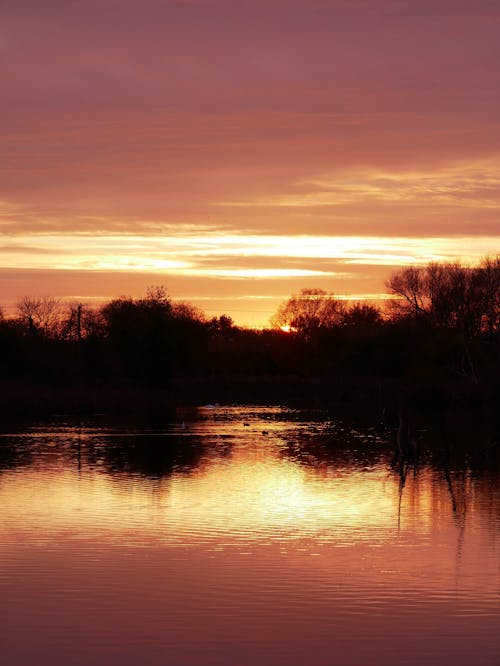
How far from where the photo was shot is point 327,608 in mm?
13438

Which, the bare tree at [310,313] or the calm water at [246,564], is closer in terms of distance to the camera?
the calm water at [246,564]

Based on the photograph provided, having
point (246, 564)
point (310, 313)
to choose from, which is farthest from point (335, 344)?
point (246, 564)

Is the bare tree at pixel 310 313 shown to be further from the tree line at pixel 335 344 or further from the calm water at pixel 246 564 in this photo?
the calm water at pixel 246 564

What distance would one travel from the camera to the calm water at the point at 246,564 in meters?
11.8

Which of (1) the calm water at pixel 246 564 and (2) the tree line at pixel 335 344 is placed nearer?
(1) the calm water at pixel 246 564

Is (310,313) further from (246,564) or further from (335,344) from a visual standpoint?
(246,564)

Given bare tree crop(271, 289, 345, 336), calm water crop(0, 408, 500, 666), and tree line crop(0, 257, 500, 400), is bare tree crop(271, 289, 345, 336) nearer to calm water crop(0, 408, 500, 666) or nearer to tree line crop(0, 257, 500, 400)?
tree line crop(0, 257, 500, 400)

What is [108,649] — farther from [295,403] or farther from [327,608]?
[295,403]

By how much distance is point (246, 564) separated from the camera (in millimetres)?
15867

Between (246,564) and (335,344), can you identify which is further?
(335,344)

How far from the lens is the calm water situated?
1181 cm

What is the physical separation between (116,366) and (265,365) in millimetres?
27174

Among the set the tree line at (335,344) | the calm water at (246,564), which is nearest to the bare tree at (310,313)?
the tree line at (335,344)

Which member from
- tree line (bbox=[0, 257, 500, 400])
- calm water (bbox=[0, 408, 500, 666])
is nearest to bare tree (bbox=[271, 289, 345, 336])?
tree line (bbox=[0, 257, 500, 400])
